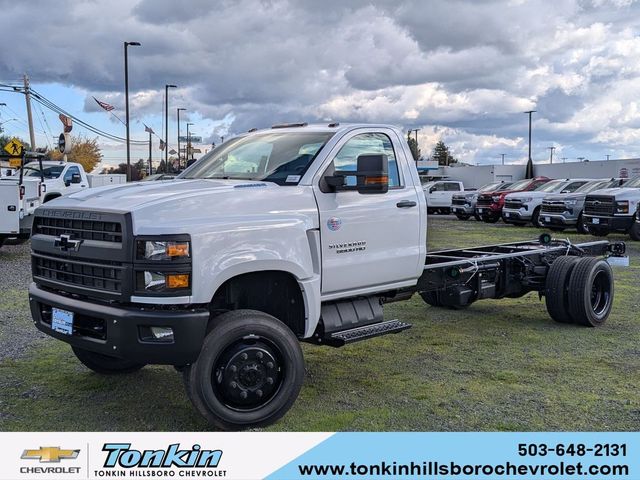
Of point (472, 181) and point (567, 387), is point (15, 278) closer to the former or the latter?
point (567, 387)

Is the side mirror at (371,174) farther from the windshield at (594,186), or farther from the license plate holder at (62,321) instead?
the windshield at (594,186)

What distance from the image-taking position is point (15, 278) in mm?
11102

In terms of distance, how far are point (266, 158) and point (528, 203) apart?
19.0 m

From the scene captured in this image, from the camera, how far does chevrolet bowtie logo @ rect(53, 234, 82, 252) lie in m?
4.45

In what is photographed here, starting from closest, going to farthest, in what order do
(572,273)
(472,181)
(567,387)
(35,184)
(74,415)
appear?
(74,415) → (567,387) → (572,273) → (35,184) → (472,181)

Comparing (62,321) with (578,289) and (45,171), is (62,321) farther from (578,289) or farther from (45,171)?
(45,171)

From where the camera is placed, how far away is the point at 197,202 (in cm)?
440

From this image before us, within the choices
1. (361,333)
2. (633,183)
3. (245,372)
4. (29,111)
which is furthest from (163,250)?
(29,111)

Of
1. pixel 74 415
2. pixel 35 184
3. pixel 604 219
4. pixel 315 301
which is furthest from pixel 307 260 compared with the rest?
pixel 604 219

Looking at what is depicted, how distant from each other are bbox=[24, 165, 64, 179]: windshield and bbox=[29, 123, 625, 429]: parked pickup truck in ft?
43.8

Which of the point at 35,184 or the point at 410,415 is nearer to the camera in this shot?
the point at 410,415

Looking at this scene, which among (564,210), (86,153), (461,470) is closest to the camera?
(461,470)

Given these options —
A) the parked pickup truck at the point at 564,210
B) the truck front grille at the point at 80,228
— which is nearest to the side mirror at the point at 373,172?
the truck front grille at the point at 80,228

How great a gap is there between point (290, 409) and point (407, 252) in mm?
1683
